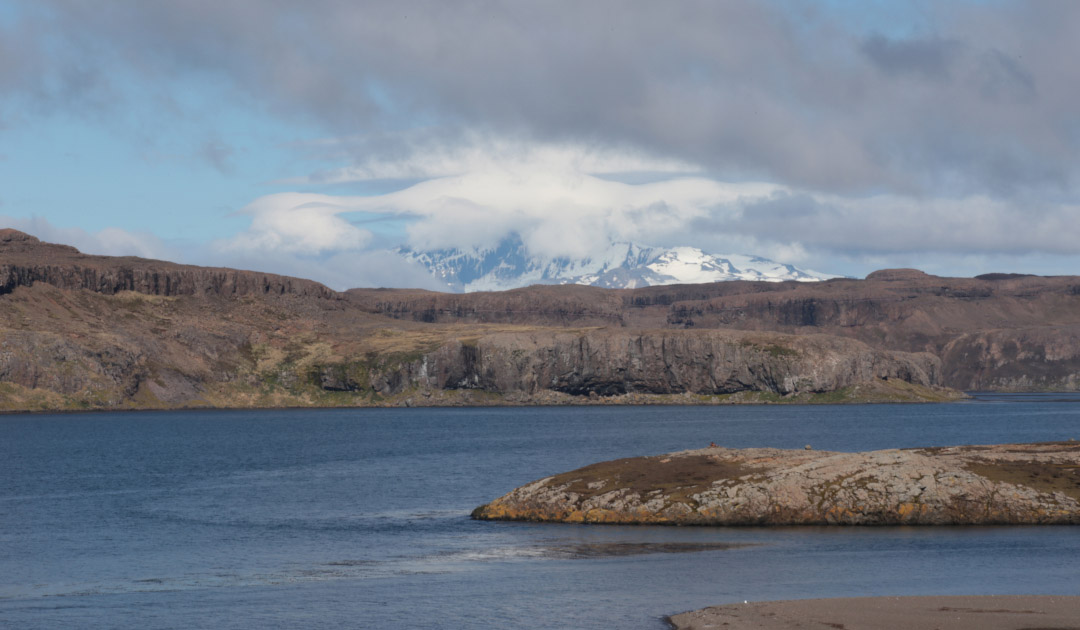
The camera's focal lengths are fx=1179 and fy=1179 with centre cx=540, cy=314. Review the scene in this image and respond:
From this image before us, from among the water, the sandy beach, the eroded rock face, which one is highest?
the eroded rock face

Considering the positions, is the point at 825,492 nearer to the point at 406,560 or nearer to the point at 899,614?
the point at 406,560

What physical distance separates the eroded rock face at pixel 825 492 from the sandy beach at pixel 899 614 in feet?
68.2

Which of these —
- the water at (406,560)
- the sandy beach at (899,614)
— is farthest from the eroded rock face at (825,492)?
the sandy beach at (899,614)

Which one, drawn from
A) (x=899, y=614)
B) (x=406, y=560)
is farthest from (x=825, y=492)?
(x=899, y=614)

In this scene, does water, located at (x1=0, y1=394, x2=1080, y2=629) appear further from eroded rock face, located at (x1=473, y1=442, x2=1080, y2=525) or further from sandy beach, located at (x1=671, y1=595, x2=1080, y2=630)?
sandy beach, located at (x1=671, y1=595, x2=1080, y2=630)

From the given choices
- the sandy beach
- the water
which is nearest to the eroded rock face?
the water

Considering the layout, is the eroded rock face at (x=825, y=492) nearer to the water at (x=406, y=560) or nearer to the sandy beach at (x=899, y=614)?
the water at (x=406, y=560)

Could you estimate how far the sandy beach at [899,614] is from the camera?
38125 millimetres

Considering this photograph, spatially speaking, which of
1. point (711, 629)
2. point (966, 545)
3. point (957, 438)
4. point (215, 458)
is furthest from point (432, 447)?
point (711, 629)

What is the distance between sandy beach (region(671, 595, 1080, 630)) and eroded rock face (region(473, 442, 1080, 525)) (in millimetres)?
20781

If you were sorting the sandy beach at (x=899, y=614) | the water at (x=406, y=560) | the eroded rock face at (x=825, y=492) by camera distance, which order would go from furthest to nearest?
the eroded rock face at (x=825, y=492), the water at (x=406, y=560), the sandy beach at (x=899, y=614)

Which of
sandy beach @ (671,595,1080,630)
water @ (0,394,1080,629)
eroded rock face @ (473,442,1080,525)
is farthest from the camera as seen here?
eroded rock face @ (473,442,1080,525)

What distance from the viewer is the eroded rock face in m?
62.8

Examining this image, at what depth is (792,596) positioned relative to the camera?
44.8m
